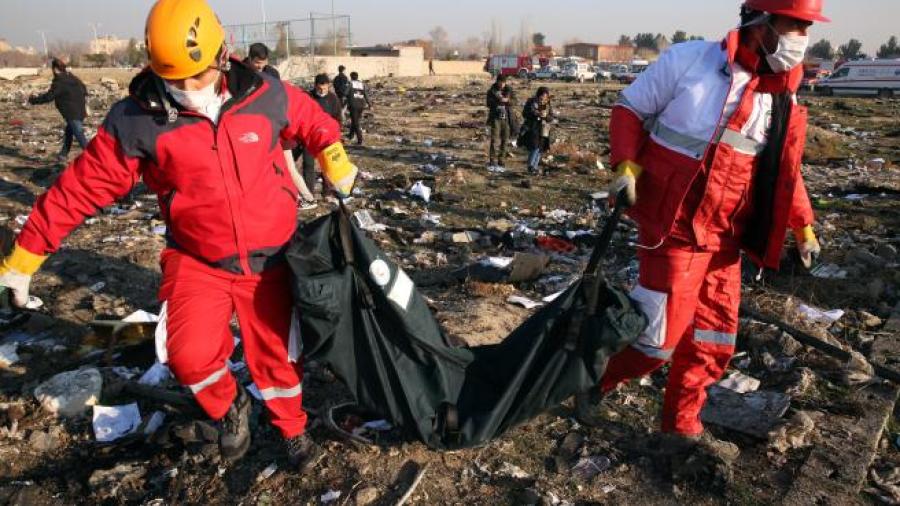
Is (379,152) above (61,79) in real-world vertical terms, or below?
below

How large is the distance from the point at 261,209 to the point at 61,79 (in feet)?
30.0

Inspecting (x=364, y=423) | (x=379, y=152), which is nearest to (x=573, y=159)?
(x=379, y=152)

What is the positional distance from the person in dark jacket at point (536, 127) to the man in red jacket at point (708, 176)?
23.6 ft

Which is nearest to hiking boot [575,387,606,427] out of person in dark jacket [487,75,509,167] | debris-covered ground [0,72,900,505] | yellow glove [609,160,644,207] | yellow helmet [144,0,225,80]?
debris-covered ground [0,72,900,505]

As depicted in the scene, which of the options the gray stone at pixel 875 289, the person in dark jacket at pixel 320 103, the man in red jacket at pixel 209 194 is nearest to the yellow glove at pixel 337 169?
the man in red jacket at pixel 209 194

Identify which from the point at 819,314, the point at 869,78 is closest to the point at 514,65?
the point at 869,78

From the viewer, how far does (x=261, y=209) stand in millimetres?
2428

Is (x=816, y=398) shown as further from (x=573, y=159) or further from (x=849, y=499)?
(x=573, y=159)

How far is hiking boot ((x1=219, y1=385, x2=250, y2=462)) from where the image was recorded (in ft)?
8.77

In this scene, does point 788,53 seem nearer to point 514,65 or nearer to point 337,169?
point 337,169

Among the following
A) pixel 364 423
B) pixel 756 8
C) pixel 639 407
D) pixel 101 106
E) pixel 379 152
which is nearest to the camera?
pixel 756 8

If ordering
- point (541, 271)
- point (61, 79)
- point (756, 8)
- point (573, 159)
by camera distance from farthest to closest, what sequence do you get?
1. point (573, 159)
2. point (61, 79)
3. point (541, 271)
4. point (756, 8)

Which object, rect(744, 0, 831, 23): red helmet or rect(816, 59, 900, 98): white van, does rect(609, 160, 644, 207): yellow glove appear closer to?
rect(744, 0, 831, 23): red helmet

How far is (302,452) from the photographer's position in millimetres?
2629
